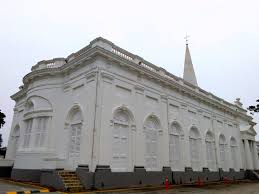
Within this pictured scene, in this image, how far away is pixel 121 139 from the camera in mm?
15367

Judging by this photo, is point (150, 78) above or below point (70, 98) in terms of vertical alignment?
above

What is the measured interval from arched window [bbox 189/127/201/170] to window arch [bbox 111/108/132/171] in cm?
811

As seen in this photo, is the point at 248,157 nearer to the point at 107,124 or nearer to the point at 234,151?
the point at 234,151

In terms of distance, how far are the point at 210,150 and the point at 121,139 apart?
12759mm

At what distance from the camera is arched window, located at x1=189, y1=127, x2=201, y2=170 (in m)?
21.3

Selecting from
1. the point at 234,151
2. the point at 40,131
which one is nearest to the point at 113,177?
the point at 40,131

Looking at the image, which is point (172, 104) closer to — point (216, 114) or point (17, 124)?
point (216, 114)

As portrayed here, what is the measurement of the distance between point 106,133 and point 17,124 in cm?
1293

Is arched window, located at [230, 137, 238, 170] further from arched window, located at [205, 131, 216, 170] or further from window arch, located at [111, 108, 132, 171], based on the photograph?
window arch, located at [111, 108, 132, 171]

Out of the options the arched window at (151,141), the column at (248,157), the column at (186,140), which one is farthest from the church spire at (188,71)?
the arched window at (151,141)

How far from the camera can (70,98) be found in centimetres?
1662

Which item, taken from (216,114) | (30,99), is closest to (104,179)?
(30,99)

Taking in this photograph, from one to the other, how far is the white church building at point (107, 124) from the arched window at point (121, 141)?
3 cm

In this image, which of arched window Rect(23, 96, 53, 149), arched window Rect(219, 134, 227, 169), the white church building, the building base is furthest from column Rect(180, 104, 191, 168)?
arched window Rect(23, 96, 53, 149)
